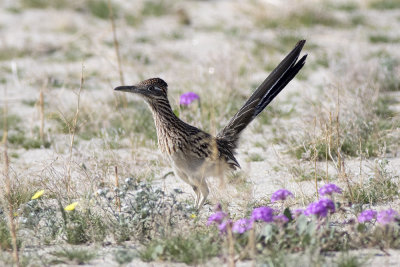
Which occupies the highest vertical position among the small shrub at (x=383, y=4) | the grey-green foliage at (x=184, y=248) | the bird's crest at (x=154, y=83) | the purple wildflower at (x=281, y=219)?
the small shrub at (x=383, y=4)

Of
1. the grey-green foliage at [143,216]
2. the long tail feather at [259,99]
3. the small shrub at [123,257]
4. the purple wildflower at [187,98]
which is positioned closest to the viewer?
the small shrub at [123,257]

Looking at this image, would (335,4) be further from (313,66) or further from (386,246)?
(386,246)

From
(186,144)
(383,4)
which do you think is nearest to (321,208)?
(186,144)

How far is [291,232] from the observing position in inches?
147

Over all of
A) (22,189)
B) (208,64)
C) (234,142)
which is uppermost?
(208,64)

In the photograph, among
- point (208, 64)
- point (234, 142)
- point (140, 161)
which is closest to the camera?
point (234, 142)

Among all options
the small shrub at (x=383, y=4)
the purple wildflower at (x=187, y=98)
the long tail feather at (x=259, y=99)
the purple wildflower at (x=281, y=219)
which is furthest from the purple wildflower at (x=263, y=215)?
the small shrub at (x=383, y=4)

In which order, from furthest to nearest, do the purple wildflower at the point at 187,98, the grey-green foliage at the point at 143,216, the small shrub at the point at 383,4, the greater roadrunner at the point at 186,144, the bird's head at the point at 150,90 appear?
the small shrub at the point at 383,4 < the purple wildflower at the point at 187,98 < the bird's head at the point at 150,90 < the greater roadrunner at the point at 186,144 < the grey-green foliage at the point at 143,216

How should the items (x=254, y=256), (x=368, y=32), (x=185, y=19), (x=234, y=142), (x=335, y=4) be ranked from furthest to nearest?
1. (x=335, y=4)
2. (x=185, y=19)
3. (x=368, y=32)
4. (x=234, y=142)
5. (x=254, y=256)

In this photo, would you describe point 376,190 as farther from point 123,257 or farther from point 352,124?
point 123,257

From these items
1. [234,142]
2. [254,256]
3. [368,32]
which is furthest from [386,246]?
[368,32]

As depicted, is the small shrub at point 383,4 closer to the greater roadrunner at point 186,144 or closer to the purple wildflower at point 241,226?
the greater roadrunner at point 186,144

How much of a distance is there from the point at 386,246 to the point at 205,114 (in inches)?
123

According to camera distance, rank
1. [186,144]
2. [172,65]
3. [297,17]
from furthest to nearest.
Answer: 1. [297,17]
2. [172,65]
3. [186,144]
